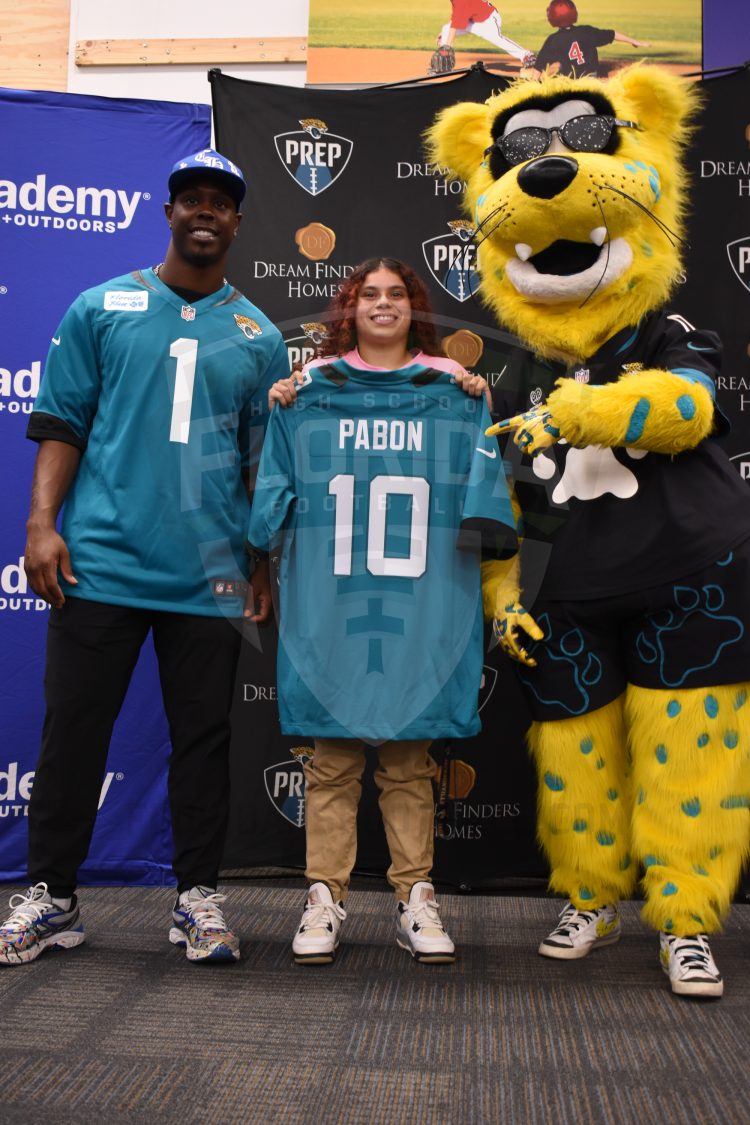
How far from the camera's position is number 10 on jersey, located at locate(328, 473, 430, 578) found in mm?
2141

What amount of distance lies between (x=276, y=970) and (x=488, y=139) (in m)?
1.88

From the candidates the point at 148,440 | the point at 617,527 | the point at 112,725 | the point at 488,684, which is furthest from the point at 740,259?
the point at 112,725

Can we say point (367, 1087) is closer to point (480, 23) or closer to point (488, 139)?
point (488, 139)

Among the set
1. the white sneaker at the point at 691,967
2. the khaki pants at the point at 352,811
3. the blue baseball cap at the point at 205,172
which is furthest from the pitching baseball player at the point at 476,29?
the white sneaker at the point at 691,967

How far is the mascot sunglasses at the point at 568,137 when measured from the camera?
2.13 metres

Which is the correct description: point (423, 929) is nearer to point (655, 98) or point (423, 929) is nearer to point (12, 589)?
point (12, 589)

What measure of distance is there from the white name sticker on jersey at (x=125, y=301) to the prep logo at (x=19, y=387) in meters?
0.75

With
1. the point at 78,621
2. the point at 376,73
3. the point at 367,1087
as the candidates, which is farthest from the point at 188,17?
the point at 367,1087

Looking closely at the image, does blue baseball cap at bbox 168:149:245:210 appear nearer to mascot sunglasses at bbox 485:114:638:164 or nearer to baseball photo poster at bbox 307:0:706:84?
mascot sunglasses at bbox 485:114:638:164

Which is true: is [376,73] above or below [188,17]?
below

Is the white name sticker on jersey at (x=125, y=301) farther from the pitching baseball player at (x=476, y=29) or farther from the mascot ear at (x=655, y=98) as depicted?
the pitching baseball player at (x=476, y=29)

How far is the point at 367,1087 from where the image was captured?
1.43m

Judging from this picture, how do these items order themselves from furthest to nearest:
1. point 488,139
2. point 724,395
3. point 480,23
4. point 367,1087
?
1. point 480,23
2. point 724,395
3. point 488,139
4. point 367,1087

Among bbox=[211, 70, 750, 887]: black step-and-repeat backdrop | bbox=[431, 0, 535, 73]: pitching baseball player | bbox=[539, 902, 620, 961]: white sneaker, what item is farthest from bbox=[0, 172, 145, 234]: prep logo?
bbox=[539, 902, 620, 961]: white sneaker
